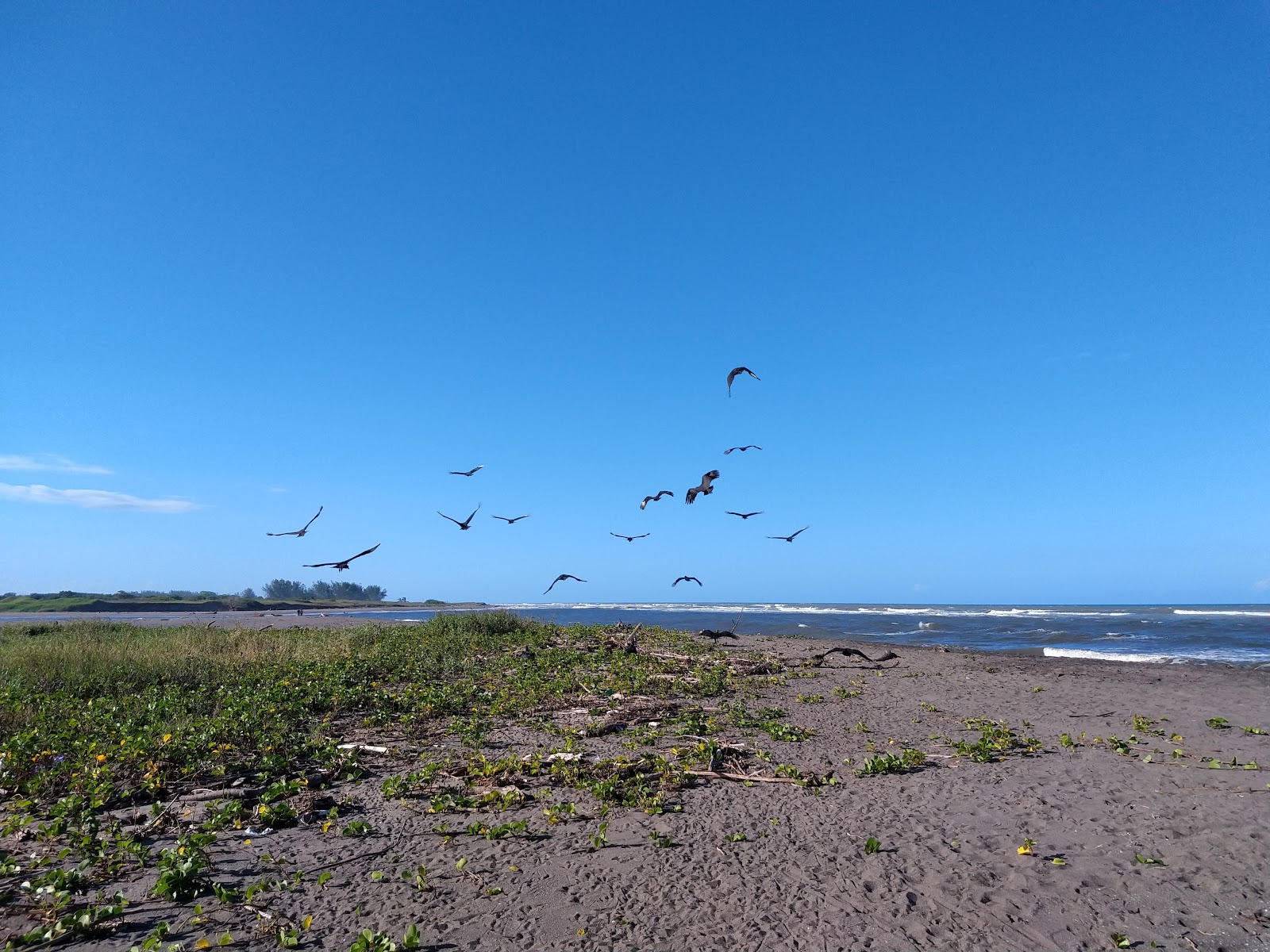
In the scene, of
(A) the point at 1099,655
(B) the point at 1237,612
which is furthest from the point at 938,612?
(A) the point at 1099,655

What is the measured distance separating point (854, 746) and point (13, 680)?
13.0 m

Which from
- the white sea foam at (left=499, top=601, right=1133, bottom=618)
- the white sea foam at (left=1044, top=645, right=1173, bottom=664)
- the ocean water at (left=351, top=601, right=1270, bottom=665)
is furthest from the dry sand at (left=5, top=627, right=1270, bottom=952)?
the white sea foam at (left=499, top=601, right=1133, bottom=618)

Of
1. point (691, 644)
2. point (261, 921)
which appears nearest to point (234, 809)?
point (261, 921)

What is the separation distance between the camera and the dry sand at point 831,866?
4.83 m

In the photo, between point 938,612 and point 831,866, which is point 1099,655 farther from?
point 938,612

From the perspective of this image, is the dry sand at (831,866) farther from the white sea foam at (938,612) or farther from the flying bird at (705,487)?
the white sea foam at (938,612)

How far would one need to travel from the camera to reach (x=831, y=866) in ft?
19.0

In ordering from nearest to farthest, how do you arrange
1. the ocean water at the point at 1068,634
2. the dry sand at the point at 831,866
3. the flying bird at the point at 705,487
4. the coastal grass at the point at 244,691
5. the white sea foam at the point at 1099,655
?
the dry sand at the point at 831,866
the coastal grass at the point at 244,691
the flying bird at the point at 705,487
the white sea foam at the point at 1099,655
the ocean water at the point at 1068,634

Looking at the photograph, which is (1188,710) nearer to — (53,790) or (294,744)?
(294,744)

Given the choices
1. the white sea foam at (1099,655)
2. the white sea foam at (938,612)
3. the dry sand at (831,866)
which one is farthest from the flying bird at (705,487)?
the white sea foam at (938,612)

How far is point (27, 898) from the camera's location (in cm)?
483

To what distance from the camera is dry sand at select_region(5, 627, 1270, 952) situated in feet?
15.9

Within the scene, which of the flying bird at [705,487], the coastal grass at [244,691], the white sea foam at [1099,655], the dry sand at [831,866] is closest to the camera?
the dry sand at [831,866]

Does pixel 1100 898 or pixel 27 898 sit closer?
pixel 27 898
